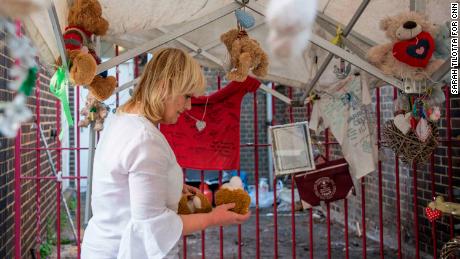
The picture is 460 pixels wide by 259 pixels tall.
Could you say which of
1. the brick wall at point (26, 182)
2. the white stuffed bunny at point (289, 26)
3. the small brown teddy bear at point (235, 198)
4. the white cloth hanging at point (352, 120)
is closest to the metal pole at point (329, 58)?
the white cloth hanging at point (352, 120)

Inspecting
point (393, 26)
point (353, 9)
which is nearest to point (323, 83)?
point (353, 9)

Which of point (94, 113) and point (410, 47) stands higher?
point (410, 47)

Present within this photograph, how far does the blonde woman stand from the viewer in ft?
4.32

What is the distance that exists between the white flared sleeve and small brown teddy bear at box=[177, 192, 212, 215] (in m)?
0.25

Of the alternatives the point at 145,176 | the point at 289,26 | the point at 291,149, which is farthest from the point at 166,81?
the point at 291,149

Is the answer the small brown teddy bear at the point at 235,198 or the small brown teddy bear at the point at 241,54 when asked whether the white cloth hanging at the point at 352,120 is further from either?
the small brown teddy bear at the point at 235,198

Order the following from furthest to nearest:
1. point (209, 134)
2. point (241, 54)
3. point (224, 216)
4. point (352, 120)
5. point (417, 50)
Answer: point (209, 134) < point (352, 120) < point (241, 54) < point (417, 50) < point (224, 216)

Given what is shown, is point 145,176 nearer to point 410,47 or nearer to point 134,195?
point 134,195

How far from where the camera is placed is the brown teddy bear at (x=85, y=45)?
5.37ft

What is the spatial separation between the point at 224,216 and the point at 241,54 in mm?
716

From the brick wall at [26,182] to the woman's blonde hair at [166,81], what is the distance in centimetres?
175

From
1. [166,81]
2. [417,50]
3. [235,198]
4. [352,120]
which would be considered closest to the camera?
[166,81]

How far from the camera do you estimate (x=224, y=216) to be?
1.58 m

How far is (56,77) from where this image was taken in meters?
1.66
